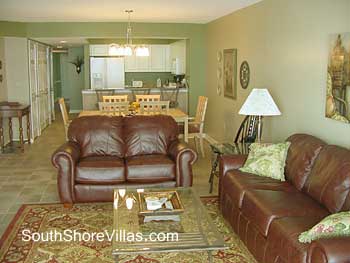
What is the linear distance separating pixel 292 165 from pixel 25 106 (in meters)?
5.59

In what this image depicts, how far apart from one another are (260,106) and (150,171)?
1381mm

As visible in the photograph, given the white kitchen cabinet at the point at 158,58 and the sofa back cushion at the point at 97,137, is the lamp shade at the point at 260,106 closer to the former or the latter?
the sofa back cushion at the point at 97,137

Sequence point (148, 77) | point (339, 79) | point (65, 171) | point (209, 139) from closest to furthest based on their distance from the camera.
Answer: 1. point (339, 79)
2. point (65, 171)
3. point (209, 139)
4. point (148, 77)

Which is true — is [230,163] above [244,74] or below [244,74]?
below

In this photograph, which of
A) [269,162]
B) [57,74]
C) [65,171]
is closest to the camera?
[269,162]

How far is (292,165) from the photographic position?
3.88 m

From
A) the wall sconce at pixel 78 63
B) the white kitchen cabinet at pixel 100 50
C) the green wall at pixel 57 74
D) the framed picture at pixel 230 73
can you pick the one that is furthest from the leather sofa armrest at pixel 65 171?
the green wall at pixel 57 74

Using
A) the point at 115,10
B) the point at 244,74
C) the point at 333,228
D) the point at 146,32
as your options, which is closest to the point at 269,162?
the point at 333,228

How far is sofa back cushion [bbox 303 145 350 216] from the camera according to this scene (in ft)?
10.1

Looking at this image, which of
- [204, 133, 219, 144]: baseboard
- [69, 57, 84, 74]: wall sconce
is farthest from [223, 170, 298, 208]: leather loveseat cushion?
[69, 57, 84, 74]: wall sconce

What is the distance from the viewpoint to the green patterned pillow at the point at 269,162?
400 centimetres

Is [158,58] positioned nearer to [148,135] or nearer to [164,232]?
[148,135]

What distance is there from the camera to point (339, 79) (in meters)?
3.68

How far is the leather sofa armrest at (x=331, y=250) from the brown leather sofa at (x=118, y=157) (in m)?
2.45
